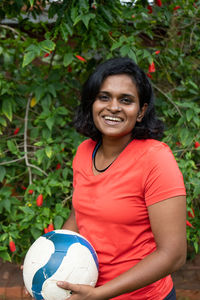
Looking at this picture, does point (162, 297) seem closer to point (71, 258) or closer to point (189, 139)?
point (71, 258)

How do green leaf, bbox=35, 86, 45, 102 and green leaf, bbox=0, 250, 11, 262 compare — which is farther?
green leaf, bbox=35, 86, 45, 102

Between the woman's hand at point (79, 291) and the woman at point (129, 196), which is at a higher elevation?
the woman at point (129, 196)

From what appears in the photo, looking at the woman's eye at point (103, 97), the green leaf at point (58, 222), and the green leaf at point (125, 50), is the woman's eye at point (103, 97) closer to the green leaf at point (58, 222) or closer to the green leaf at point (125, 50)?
the green leaf at point (125, 50)

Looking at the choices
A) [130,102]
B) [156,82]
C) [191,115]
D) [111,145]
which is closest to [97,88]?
[130,102]

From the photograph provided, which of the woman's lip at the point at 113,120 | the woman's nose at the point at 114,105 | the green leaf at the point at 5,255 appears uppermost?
the woman's nose at the point at 114,105

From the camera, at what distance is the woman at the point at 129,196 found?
1.48 meters

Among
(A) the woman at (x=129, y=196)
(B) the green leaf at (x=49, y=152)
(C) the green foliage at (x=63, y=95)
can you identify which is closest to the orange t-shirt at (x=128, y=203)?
(A) the woman at (x=129, y=196)

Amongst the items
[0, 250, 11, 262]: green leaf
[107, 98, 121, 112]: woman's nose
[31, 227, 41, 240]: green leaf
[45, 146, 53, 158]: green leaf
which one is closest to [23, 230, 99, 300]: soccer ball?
[107, 98, 121, 112]: woman's nose

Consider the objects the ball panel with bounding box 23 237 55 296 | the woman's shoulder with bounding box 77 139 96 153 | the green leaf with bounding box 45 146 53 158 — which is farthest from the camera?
the green leaf with bounding box 45 146 53 158

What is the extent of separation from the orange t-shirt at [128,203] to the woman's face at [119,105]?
10cm

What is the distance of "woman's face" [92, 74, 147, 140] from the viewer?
1722mm

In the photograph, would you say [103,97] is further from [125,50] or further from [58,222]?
[58,222]

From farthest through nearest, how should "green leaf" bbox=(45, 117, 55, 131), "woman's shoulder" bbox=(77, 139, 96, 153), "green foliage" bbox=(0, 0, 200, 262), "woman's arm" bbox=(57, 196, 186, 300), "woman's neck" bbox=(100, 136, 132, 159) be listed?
"green leaf" bbox=(45, 117, 55, 131), "green foliage" bbox=(0, 0, 200, 262), "woman's shoulder" bbox=(77, 139, 96, 153), "woman's neck" bbox=(100, 136, 132, 159), "woman's arm" bbox=(57, 196, 186, 300)

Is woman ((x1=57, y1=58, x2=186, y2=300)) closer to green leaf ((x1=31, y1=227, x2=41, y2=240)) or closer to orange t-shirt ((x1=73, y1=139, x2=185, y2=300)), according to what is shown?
orange t-shirt ((x1=73, y1=139, x2=185, y2=300))
